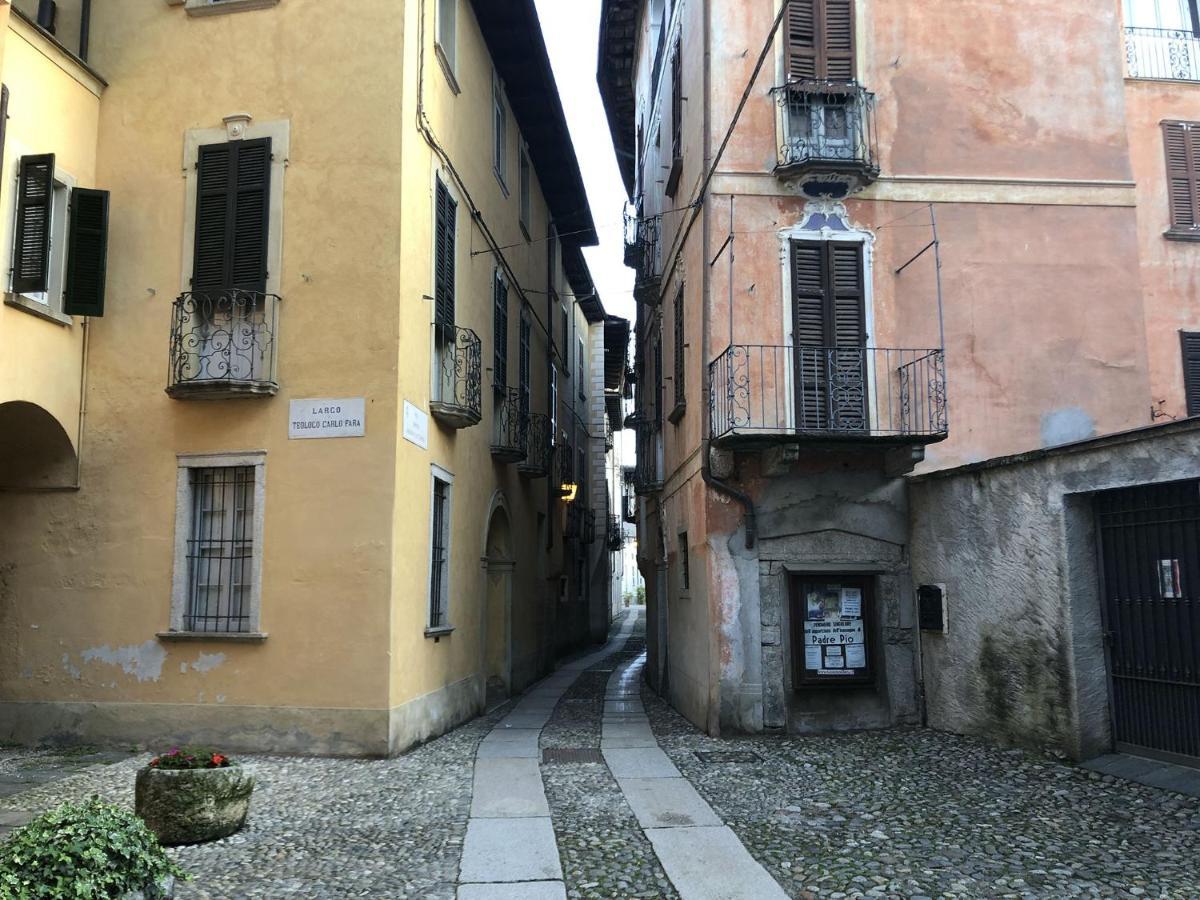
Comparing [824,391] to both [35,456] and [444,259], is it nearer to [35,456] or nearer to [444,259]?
[444,259]

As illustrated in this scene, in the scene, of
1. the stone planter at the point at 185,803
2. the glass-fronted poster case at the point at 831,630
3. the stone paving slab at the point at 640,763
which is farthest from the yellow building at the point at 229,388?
the glass-fronted poster case at the point at 831,630

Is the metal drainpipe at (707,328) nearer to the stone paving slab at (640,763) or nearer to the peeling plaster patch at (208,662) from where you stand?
the stone paving slab at (640,763)

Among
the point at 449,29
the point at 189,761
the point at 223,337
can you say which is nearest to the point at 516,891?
the point at 189,761

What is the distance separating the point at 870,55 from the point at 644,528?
1002cm

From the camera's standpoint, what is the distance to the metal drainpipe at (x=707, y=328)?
1089 centimetres

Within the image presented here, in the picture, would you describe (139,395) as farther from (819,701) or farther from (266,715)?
(819,701)

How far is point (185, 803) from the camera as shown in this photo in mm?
6379

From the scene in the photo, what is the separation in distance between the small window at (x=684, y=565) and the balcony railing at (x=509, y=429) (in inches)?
113

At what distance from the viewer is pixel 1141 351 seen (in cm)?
1189

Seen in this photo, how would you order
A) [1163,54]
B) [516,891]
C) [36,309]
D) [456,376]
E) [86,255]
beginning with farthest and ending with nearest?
[1163,54] → [456,376] → [86,255] → [36,309] → [516,891]

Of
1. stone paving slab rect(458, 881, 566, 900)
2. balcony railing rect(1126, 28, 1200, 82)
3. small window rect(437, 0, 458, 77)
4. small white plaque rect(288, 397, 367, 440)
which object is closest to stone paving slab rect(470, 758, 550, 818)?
stone paving slab rect(458, 881, 566, 900)

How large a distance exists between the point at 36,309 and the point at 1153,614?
1042 centimetres

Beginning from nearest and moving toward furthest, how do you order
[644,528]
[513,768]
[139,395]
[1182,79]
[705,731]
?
1. [513,768]
2. [139,395]
3. [705,731]
4. [1182,79]
5. [644,528]

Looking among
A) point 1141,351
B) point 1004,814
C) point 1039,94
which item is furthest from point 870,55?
point 1004,814
